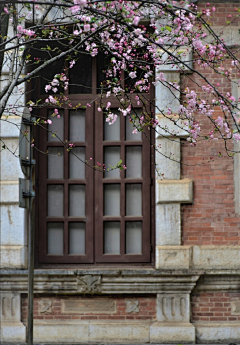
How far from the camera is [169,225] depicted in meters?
7.78

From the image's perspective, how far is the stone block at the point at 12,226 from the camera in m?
7.81

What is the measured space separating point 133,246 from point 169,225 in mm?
736

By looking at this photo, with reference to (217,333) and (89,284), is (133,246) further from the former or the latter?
(217,333)

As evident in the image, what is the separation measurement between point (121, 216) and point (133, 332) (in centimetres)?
174

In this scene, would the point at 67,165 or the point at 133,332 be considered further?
the point at 67,165

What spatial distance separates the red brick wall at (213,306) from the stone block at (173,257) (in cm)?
55

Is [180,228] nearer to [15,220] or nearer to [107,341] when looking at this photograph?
[107,341]

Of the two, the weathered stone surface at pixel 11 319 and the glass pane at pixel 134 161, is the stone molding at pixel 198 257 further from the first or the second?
the weathered stone surface at pixel 11 319

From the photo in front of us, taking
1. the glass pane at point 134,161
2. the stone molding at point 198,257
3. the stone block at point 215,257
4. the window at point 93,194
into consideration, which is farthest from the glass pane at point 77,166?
the stone block at point 215,257

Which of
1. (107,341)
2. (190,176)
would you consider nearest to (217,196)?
(190,176)

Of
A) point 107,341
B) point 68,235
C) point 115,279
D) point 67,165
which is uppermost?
point 67,165

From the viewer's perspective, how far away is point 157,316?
7.71 meters

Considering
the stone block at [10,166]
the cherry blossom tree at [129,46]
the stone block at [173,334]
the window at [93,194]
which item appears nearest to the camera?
the cherry blossom tree at [129,46]

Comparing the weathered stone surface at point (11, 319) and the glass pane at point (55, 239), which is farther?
the glass pane at point (55, 239)
